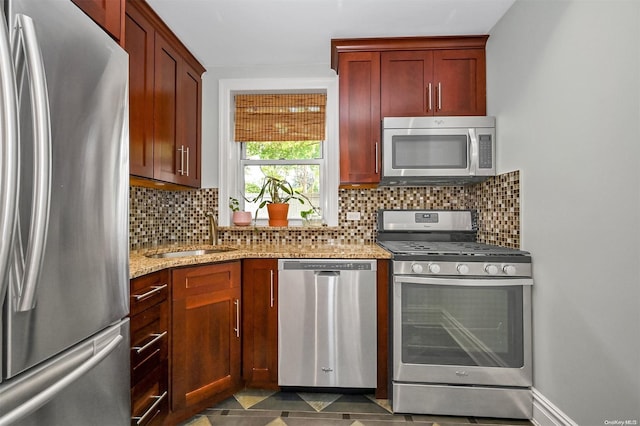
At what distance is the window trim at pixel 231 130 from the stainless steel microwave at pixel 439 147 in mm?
555

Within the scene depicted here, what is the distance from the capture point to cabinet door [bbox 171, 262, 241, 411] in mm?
1679

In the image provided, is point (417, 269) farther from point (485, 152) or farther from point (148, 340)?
point (148, 340)

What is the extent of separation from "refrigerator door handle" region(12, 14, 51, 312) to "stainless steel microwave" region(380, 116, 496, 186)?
6.08ft

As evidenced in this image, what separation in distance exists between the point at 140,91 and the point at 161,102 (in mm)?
217

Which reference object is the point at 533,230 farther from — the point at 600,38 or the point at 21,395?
the point at 21,395

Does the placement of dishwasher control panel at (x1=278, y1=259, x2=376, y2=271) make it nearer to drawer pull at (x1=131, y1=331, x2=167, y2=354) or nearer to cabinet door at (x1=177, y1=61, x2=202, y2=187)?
drawer pull at (x1=131, y1=331, x2=167, y2=354)

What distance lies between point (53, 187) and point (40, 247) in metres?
0.17

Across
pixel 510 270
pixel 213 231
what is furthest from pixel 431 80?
pixel 213 231

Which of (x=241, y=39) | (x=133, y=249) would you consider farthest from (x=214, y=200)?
(x=241, y=39)

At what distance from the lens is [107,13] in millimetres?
1087

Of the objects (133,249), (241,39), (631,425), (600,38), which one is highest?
(241,39)

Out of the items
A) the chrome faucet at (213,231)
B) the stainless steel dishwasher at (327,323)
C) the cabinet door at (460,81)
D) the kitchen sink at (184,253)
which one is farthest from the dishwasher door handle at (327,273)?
the cabinet door at (460,81)

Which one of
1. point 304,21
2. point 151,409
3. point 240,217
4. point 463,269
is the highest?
point 304,21

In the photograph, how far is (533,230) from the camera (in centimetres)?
177
